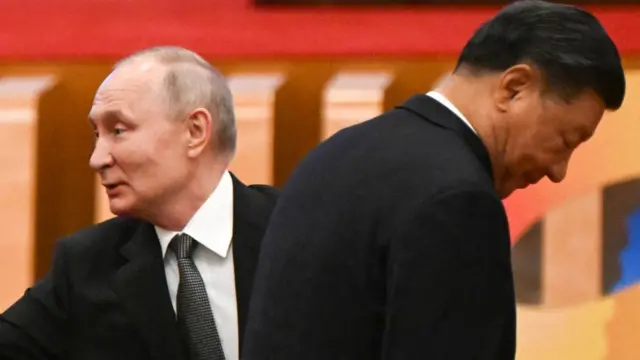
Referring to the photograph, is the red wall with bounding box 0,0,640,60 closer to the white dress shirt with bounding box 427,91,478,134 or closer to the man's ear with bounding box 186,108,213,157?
the man's ear with bounding box 186,108,213,157

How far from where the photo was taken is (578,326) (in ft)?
6.55

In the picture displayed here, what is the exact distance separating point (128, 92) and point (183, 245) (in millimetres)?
252

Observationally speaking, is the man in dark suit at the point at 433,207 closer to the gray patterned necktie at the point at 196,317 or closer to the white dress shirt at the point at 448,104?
the white dress shirt at the point at 448,104

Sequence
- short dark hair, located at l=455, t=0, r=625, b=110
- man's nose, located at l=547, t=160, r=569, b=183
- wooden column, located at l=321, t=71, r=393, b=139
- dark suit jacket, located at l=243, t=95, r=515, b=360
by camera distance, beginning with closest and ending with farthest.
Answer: dark suit jacket, located at l=243, t=95, r=515, b=360
short dark hair, located at l=455, t=0, r=625, b=110
man's nose, located at l=547, t=160, r=569, b=183
wooden column, located at l=321, t=71, r=393, b=139

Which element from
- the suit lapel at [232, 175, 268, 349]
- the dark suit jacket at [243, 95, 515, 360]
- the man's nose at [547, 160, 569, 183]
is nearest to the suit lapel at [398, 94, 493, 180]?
the dark suit jacket at [243, 95, 515, 360]

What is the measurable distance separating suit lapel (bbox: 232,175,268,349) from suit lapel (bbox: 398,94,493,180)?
0.56 m

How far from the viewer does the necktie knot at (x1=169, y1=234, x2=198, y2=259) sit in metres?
1.49

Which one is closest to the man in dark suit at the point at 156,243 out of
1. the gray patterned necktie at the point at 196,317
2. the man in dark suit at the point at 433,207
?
the gray patterned necktie at the point at 196,317

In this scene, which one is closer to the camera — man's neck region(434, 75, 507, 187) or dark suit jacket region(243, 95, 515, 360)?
dark suit jacket region(243, 95, 515, 360)

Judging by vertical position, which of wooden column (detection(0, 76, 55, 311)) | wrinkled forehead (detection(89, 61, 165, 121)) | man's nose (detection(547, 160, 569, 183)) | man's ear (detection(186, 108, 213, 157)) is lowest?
wooden column (detection(0, 76, 55, 311))

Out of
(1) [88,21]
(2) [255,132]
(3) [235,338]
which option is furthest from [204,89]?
(1) [88,21]

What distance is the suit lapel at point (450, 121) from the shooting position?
977 mm

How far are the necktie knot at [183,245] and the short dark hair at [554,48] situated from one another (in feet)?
2.02

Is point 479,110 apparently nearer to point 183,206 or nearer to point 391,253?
point 391,253
